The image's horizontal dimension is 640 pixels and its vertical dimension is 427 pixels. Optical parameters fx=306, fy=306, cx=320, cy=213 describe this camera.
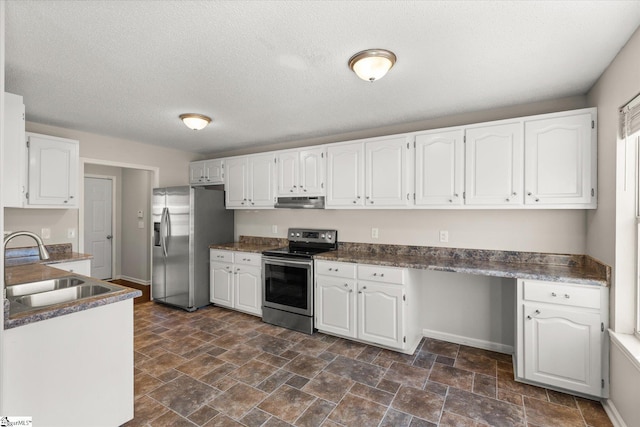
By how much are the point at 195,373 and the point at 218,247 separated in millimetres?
1927

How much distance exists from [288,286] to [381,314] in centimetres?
115

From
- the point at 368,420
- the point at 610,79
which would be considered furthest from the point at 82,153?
the point at 610,79

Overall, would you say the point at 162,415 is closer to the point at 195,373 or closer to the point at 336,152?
the point at 195,373

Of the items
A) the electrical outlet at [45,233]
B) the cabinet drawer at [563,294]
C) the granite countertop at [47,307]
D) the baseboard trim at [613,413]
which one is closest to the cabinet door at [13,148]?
the granite countertop at [47,307]

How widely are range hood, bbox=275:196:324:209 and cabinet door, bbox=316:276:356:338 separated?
2.89 ft

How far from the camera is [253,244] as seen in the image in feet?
15.1

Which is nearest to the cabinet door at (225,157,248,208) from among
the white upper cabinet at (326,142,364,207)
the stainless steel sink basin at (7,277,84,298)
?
A: the white upper cabinet at (326,142,364,207)

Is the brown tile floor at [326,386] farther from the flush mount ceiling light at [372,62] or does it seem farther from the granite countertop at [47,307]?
the flush mount ceiling light at [372,62]

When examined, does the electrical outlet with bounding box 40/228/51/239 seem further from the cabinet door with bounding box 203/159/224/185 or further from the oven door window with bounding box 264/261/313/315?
the oven door window with bounding box 264/261/313/315

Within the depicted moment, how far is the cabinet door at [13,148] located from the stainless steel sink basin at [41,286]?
28.9 inches

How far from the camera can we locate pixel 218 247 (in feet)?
14.1

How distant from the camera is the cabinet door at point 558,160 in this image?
2.41 meters

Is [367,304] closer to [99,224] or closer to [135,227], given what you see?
[135,227]

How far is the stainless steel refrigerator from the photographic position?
4.17m
